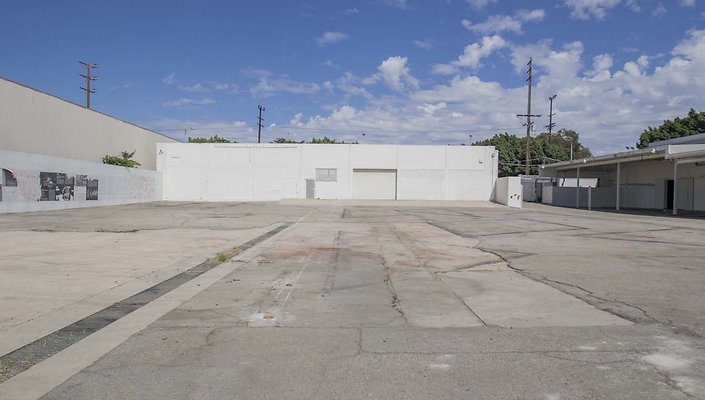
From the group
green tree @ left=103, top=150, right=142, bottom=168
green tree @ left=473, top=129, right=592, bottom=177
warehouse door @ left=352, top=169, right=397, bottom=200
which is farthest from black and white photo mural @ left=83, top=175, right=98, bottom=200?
green tree @ left=473, top=129, right=592, bottom=177

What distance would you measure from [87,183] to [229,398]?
35.2 metres

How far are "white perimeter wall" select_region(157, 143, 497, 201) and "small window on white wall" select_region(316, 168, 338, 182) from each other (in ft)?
0.99

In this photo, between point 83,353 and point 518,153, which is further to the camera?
point 518,153

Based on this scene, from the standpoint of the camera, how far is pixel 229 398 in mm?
3945

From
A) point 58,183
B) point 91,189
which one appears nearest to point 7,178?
point 58,183

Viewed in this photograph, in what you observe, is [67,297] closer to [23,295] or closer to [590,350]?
[23,295]

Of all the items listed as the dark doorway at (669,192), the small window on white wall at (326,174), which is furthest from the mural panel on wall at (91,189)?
the dark doorway at (669,192)

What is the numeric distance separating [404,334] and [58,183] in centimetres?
3146

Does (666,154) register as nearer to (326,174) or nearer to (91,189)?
(326,174)

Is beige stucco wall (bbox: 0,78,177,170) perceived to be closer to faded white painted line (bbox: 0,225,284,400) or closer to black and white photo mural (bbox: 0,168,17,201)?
black and white photo mural (bbox: 0,168,17,201)

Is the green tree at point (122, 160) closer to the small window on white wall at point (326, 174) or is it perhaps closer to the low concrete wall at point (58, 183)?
the low concrete wall at point (58, 183)

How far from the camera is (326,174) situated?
166ft

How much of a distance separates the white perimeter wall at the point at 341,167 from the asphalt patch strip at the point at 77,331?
41.1 meters

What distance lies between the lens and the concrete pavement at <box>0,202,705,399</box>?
4.21 m
